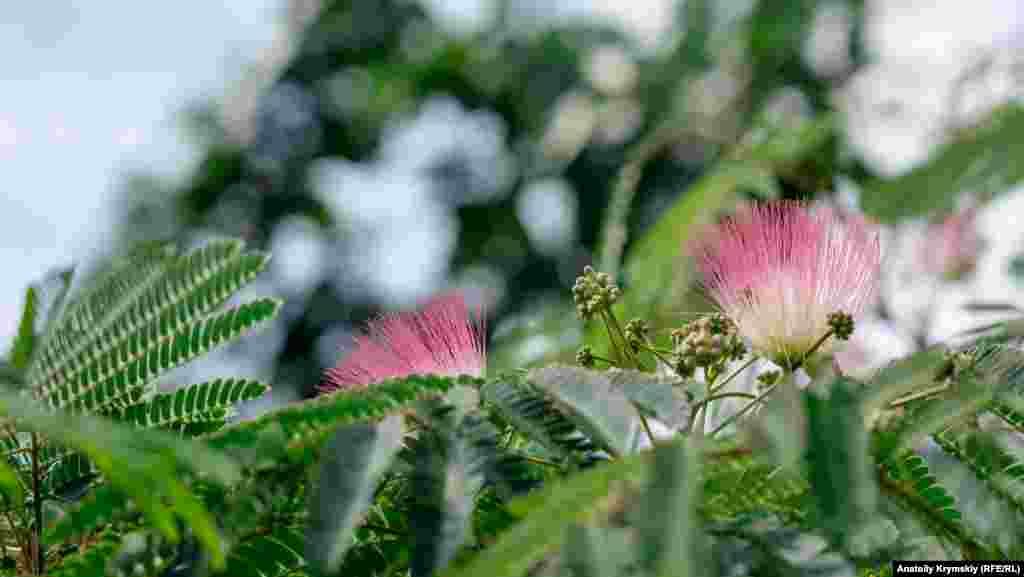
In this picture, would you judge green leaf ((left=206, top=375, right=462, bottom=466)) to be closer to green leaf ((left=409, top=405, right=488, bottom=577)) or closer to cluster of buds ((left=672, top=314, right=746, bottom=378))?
green leaf ((left=409, top=405, right=488, bottom=577))

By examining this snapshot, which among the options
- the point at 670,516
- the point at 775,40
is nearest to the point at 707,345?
the point at 670,516

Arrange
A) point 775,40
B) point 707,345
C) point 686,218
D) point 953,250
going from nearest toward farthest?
point 707,345 < point 686,218 < point 953,250 < point 775,40

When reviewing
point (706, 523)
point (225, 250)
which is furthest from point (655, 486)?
point (225, 250)

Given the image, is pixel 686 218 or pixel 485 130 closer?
pixel 686 218

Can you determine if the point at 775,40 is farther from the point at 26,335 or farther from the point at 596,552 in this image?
the point at 596,552

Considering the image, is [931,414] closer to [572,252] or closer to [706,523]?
[706,523]

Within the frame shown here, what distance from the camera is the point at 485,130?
7.49 meters

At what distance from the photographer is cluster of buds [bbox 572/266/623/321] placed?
1.32 metres

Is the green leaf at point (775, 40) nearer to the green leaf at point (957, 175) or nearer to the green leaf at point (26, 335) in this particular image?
the green leaf at point (957, 175)

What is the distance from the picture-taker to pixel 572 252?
22.4 ft

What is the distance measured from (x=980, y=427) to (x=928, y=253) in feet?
7.66

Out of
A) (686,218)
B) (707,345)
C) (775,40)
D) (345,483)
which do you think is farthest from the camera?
(775,40)

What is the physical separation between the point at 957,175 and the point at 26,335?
0.97 m

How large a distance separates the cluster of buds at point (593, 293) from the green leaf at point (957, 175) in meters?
0.27
